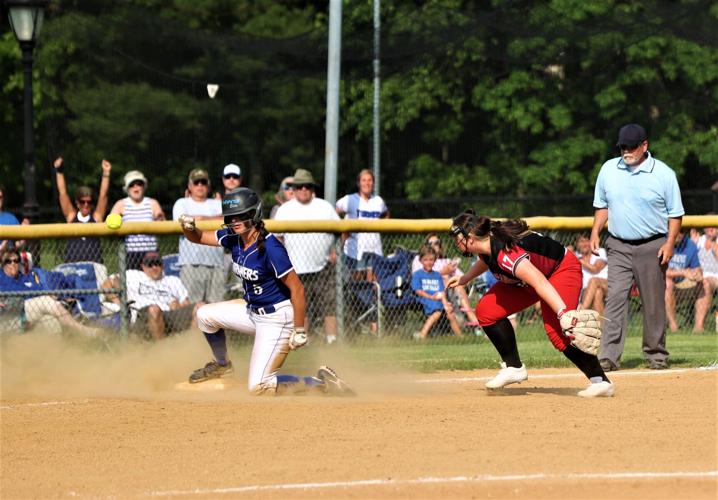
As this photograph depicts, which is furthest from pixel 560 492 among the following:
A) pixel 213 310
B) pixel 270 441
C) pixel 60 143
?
pixel 60 143

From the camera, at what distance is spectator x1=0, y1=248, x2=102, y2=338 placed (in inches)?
445

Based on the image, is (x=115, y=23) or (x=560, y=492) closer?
(x=560, y=492)

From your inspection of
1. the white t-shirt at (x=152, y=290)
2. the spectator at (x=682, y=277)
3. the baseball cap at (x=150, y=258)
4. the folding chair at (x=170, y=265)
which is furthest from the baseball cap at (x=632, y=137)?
the folding chair at (x=170, y=265)

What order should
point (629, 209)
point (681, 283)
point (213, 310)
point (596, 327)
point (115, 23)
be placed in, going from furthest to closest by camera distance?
point (115, 23), point (681, 283), point (629, 209), point (213, 310), point (596, 327)

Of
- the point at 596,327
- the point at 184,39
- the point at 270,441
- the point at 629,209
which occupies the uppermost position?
the point at 184,39

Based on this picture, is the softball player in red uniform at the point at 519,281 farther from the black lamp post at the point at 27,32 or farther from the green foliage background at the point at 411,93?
the green foliage background at the point at 411,93

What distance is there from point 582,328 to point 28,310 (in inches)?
218

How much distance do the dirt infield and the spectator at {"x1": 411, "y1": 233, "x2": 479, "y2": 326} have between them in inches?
93.5

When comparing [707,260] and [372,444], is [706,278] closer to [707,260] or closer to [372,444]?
[707,260]

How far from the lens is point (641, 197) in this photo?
10312mm

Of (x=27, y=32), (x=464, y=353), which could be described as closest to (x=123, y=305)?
(x=464, y=353)

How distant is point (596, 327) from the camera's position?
8195 mm

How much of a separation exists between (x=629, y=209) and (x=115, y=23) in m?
9.93

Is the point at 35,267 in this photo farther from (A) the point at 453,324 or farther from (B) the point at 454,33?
(B) the point at 454,33
